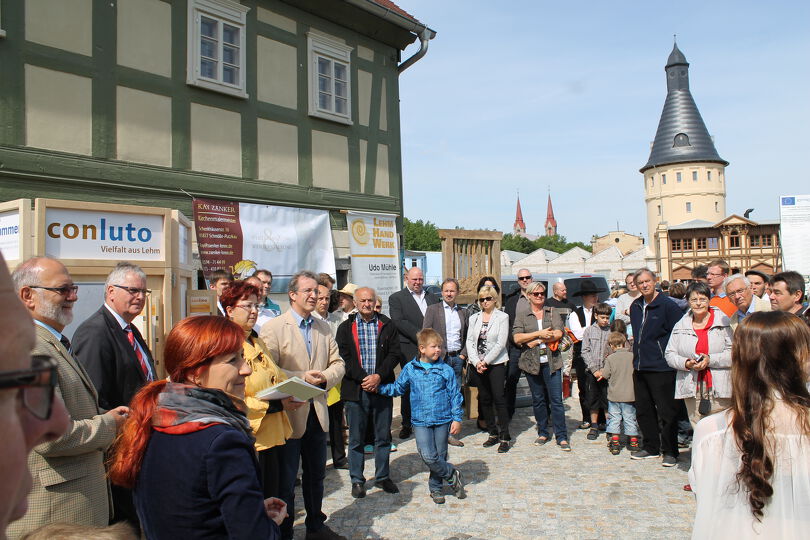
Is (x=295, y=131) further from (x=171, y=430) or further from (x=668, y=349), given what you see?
(x=171, y=430)

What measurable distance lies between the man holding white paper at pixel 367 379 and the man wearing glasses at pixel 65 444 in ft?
9.47

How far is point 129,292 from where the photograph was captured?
358 cm

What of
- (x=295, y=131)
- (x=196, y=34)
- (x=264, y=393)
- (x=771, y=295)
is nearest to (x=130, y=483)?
(x=264, y=393)

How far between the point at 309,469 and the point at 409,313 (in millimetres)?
3813

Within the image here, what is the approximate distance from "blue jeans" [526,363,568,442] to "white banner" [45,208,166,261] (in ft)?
15.2

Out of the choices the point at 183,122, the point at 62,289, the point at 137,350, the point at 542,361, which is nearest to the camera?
the point at 62,289

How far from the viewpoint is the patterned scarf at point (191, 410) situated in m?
1.94

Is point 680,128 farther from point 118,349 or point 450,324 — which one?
point 118,349

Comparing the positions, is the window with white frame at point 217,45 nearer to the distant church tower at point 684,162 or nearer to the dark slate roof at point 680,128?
the distant church tower at point 684,162

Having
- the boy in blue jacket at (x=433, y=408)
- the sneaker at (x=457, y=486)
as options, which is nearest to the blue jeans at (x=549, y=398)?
the boy in blue jacket at (x=433, y=408)

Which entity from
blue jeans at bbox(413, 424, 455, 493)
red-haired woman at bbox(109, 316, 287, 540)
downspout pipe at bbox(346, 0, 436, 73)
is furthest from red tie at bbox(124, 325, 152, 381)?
downspout pipe at bbox(346, 0, 436, 73)

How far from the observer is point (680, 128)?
65312 millimetres

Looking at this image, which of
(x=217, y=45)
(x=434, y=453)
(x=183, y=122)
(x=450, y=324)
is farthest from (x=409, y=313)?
(x=217, y=45)

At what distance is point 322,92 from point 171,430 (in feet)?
34.0
